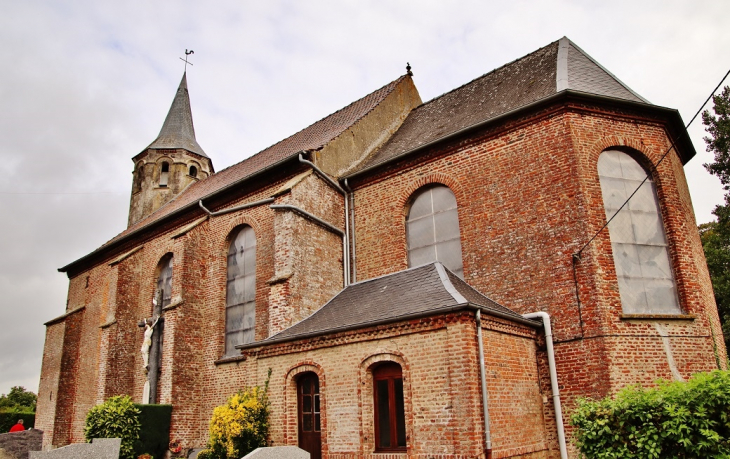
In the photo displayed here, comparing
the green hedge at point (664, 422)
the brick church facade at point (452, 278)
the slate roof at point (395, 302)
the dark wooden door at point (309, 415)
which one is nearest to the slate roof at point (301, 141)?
the brick church facade at point (452, 278)

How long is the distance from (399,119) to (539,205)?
7720mm

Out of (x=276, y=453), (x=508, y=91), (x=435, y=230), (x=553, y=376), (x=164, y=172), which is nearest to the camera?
(x=276, y=453)

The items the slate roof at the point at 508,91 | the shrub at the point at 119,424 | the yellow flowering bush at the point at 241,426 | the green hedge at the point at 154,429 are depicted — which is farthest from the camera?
the green hedge at the point at 154,429

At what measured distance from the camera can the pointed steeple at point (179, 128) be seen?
2678cm

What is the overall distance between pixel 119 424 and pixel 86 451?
3308 mm

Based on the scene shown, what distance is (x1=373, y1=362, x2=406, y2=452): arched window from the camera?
31.1ft

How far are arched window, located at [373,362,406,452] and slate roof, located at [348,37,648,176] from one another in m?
5.98

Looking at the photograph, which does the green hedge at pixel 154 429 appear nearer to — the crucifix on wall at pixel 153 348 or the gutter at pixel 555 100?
the crucifix on wall at pixel 153 348

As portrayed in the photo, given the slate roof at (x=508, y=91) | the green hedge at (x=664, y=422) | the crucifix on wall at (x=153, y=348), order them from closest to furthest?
the green hedge at (x=664, y=422)
the slate roof at (x=508, y=91)
the crucifix on wall at (x=153, y=348)

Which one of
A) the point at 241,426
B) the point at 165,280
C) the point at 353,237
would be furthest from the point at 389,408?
the point at 165,280

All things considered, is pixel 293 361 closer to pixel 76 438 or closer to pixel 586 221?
pixel 586 221

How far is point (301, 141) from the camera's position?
19.0 m

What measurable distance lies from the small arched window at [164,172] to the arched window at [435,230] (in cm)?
1601

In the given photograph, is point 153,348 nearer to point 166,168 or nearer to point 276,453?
point 276,453
